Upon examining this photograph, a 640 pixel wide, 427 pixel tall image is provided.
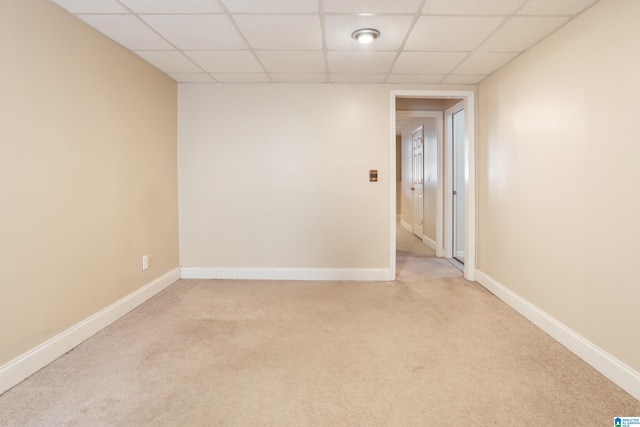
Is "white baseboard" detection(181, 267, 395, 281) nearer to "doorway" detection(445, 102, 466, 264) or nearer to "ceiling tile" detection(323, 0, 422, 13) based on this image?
"doorway" detection(445, 102, 466, 264)

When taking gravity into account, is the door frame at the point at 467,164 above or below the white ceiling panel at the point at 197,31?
below

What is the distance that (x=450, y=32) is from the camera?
2420 millimetres

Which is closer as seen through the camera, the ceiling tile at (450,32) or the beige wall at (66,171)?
the beige wall at (66,171)

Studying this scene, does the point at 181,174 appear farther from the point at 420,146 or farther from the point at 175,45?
Answer: the point at 420,146

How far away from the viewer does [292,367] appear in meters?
2.01

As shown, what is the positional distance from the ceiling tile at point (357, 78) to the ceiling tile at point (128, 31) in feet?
5.34

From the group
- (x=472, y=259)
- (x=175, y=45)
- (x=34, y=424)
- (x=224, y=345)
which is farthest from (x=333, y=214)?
(x=34, y=424)

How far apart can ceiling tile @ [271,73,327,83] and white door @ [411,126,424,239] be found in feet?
9.84

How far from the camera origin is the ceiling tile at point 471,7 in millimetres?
2027

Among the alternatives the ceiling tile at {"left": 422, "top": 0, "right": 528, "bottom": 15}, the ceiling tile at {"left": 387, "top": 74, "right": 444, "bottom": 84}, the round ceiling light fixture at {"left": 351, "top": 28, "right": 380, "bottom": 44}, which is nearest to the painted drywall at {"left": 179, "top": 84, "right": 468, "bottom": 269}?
the ceiling tile at {"left": 387, "top": 74, "right": 444, "bottom": 84}

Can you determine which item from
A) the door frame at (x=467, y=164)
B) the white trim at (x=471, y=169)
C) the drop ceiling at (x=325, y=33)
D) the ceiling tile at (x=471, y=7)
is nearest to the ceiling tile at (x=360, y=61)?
the drop ceiling at (x=325, y=33)

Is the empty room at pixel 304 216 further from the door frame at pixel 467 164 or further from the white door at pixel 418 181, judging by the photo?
the white door at pixel 418 181

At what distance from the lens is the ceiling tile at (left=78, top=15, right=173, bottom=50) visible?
2254mm

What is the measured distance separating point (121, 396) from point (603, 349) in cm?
282
